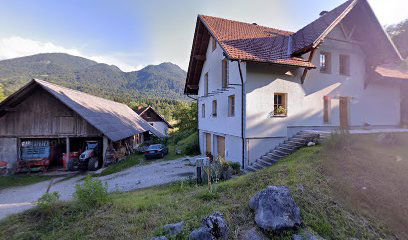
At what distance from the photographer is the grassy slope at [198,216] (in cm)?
421

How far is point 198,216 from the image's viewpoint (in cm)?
458

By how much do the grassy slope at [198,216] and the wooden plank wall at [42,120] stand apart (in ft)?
33.8

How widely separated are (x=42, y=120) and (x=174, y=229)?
15.7 meters

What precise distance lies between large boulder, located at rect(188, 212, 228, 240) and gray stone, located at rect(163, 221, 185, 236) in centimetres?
34

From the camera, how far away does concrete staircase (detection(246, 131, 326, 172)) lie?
9704mm

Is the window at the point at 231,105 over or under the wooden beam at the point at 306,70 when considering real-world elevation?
under

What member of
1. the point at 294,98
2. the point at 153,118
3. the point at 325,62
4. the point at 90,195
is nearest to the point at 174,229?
the point at 90,195

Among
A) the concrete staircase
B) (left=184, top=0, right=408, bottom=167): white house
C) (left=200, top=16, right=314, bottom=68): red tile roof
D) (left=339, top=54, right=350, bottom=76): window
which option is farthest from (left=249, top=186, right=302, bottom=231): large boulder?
(left=339, top=54, right=350, bottom=76): window

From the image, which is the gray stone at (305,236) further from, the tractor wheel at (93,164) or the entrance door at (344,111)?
the tractor wheel at (93,164)

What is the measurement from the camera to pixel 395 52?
12.0 metres

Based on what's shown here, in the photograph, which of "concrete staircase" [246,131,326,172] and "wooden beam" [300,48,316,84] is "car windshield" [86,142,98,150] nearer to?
"concrete staircase" [246,131,326,172]

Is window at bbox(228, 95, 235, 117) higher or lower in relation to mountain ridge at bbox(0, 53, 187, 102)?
lower

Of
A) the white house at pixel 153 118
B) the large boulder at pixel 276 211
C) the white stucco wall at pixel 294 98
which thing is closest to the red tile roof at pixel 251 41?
the white stucco wall at pixel 294 98

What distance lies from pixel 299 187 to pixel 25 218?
7617mm
